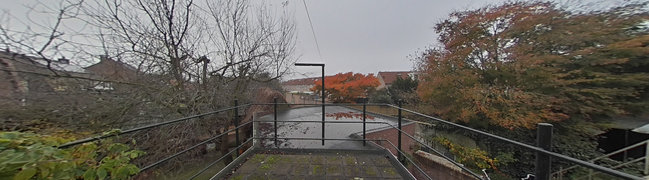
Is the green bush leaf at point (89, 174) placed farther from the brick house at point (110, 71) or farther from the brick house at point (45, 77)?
the brick house at point (110, 71)

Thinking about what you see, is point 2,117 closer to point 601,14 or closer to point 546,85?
point 546,85

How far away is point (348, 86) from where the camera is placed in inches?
633

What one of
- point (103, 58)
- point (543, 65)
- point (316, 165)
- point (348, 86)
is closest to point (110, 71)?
point (103, 58)

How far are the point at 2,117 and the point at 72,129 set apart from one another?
50cm

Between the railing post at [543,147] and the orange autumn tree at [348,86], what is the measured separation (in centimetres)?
1499

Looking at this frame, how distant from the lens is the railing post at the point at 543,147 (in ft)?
2.96

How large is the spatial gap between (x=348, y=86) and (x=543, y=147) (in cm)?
1519

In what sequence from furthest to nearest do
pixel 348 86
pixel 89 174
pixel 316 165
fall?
pixel 348 86 → pixel 316 165 → pixel 89 174

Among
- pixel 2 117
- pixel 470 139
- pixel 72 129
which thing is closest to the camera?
pixel 2 117

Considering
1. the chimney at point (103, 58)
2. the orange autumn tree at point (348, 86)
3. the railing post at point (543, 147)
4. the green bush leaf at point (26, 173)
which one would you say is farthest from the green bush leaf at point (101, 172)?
the orange autumn tree at point (348, 86)

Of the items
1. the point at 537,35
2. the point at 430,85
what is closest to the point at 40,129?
the point at 430,85

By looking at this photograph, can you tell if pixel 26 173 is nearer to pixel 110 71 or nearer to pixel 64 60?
pixel 64 60

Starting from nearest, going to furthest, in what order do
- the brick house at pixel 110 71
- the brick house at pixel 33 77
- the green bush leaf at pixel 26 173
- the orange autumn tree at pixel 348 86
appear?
the green bush leaf at pixel 26 173
the brick house at pixel 33 77
the brick house at pixel 110 71
the orange autumn tree at pixel 348 86

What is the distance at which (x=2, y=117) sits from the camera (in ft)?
6.76
